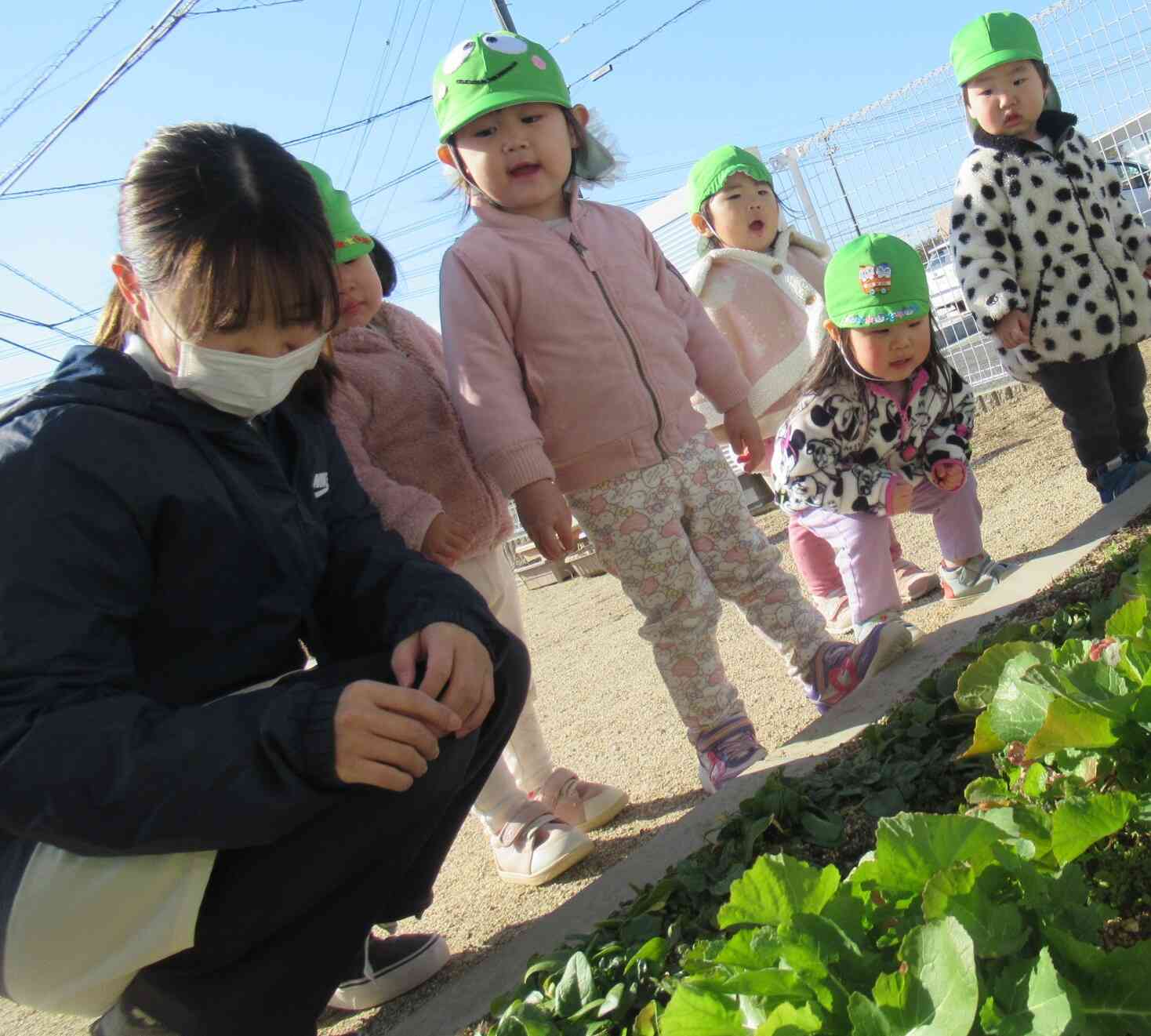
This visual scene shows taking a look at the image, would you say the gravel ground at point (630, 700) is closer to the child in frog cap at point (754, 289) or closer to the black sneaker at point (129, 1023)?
the black sneaker at point (129, 1023)

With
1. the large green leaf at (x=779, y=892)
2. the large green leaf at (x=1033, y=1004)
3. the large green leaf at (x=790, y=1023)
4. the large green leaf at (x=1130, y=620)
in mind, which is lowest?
the large green leaf at (x=1033, y=1004)

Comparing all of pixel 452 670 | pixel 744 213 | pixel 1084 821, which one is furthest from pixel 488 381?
pixel 744 213

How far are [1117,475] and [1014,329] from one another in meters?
0.56

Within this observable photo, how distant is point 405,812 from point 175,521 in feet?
1.73

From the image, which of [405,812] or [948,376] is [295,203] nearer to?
[405,812]

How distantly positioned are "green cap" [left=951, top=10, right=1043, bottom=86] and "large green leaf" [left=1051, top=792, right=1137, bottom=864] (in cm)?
305

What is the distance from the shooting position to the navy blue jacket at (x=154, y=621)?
1.34 m

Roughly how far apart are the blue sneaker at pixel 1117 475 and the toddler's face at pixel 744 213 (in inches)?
58.0

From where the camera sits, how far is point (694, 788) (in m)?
2.72

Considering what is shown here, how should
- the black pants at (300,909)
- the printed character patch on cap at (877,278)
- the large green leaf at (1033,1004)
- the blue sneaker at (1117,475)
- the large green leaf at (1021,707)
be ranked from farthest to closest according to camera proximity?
the blue sneaker at (1117,475) < the printed character patch on cap at (877,278) < the black pants at (300,909) < the large green leaf at (1021,707) < the large green leaf at (1033,1004)

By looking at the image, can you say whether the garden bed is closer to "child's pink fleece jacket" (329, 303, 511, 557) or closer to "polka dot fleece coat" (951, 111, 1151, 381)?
Answer: "child's pink fleece jacket" (329, 303, 511, 557)

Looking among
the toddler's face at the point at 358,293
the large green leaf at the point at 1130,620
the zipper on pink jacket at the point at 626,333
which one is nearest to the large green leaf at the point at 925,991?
the large green leaf at the point at 1130,620

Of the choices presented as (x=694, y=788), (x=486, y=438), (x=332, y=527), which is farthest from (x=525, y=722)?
(x=332, y=527)

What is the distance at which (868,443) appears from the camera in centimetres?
332
